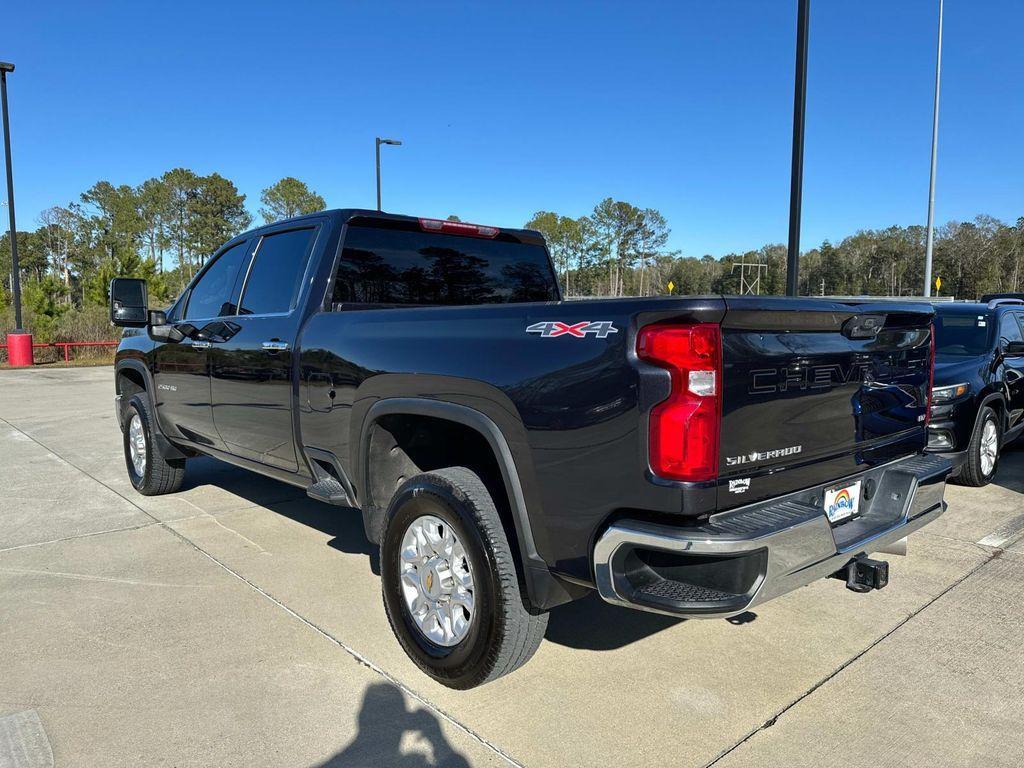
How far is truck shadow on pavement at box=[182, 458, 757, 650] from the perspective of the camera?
3.58 meters

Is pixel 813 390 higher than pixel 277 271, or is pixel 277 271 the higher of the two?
pixel 277 271

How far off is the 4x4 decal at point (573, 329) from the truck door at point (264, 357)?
1798 mm

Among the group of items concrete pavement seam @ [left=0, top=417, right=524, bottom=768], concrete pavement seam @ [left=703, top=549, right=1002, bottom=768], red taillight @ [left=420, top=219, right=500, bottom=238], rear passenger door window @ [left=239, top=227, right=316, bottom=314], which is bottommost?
concrete pavement seam @ [left=703, top=549, right=1002, bottom=768]

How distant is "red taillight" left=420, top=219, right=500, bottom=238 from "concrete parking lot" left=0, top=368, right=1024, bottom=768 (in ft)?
6.75

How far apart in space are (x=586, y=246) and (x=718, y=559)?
67480 mm

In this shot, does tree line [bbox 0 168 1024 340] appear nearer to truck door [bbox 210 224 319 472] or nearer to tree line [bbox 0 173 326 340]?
tree line [bbox 0 173 326 340]

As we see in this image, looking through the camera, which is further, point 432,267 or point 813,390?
point 432,267

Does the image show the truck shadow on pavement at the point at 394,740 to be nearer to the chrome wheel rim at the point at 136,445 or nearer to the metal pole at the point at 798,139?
the chrome wheel rim at the point at 136,445

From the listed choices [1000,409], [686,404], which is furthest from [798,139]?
[686,404]

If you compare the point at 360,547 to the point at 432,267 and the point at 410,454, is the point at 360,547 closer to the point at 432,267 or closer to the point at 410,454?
the point at 410,454

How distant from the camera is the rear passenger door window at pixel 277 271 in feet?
13.6

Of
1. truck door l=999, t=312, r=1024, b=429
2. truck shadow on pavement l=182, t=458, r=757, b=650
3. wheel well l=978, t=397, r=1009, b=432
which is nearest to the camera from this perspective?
truck shadow on pavement l=182, t=458, r=757, b=650

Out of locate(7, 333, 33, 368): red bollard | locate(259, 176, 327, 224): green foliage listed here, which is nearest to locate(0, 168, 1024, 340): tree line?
locate(259, 176, 327, 224): green foliage

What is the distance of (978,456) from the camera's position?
6.36 metres
